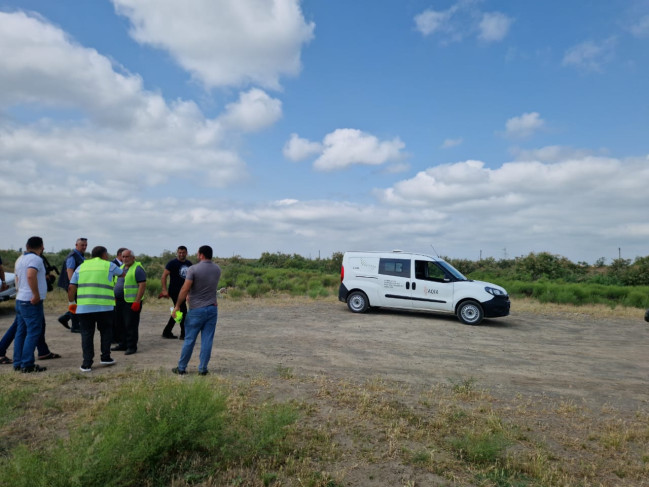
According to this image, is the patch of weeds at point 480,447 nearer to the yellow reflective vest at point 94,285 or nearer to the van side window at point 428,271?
the yellow reflective vest at point 94,285

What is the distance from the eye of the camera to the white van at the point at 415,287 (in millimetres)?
12914

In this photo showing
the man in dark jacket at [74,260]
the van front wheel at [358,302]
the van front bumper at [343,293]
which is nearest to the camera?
the man in dark jacket at [74,260]

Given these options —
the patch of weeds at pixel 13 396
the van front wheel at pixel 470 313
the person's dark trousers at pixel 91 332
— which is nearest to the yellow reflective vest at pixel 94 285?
the person's dark trousers at pixel 91 332

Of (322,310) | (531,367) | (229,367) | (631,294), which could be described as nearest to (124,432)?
(229,367)

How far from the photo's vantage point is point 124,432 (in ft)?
12.2

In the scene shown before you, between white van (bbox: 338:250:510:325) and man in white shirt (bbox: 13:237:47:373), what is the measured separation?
8963mm

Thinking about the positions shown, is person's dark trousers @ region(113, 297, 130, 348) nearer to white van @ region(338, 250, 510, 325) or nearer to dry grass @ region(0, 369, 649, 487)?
dry grass @ region(0, 369, 649, 487)

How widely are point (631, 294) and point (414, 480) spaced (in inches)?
827

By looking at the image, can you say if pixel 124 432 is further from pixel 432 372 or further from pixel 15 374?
pixel 432 372

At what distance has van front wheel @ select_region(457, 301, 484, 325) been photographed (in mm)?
12875

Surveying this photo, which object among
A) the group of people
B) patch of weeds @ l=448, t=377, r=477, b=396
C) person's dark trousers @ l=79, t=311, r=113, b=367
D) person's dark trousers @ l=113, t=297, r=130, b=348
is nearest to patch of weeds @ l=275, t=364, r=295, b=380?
the group of people

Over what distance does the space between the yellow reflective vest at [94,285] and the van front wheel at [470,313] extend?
30.4 ft

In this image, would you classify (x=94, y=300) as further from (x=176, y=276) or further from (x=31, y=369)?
(x=176, y=276)

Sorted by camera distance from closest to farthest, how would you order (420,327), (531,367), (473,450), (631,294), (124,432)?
(124,432), (473,450), (531,367), (420,327), (631,294)
